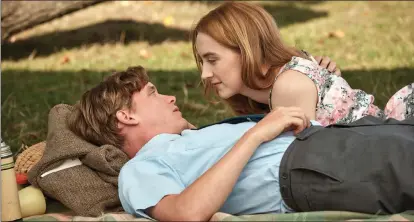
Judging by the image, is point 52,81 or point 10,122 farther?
point 52,81

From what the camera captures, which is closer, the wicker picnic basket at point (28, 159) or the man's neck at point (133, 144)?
the man's neck at point (133, 144)

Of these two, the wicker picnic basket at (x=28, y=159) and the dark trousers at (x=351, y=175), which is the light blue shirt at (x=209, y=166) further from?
the wicker picnic basket at (x=28, y=159)

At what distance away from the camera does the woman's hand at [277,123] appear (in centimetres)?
250

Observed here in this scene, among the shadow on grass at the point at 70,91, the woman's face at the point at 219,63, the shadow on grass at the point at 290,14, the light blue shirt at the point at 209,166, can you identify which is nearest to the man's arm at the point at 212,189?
the light blue shirt at the point at 209,166

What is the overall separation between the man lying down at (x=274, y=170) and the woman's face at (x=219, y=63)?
55 cm

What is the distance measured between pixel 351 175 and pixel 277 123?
0.95 feet

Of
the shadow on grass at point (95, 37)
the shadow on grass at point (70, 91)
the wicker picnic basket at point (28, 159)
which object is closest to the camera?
the wicker picnic basket at point (28, 159)

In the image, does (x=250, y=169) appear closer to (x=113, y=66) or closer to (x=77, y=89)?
(x=77, y=89)

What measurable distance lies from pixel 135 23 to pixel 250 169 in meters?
5.89

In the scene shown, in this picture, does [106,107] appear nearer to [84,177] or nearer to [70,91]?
[84,177]

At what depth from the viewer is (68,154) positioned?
2.86 metres

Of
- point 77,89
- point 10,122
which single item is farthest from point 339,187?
point 77,89

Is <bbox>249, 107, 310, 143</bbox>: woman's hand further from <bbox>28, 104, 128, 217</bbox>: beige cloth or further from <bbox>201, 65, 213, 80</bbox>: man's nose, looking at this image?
<bbox>201, 65, 213, 80</bbox>: man's nose

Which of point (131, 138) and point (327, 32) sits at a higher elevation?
point (131, 138)
